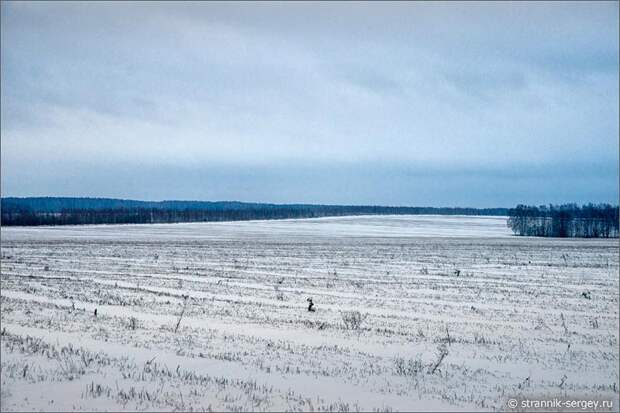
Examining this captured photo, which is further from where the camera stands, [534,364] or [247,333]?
[247,333]

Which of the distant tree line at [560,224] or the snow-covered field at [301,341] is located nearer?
the snow-covered field at [301,341]

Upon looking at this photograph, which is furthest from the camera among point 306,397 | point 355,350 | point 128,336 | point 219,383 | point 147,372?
point 128,336

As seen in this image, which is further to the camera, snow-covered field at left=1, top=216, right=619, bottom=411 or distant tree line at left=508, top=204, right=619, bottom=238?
distant tree line at left=508, top=204, right=619, bottom=238

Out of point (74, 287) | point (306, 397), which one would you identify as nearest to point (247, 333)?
point (306, 397)

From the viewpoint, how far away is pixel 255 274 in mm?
27359

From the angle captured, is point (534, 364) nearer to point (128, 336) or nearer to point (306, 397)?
point (306, 397)

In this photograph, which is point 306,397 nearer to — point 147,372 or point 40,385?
point 147,372

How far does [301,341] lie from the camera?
1278cm

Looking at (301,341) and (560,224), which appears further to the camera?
(560,224)

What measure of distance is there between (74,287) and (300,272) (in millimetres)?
11724

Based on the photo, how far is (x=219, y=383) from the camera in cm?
916

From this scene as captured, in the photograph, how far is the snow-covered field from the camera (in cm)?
867

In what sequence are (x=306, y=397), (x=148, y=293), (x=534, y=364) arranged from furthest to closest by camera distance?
(x=148, y=293) → (x=534, y=364) → (x=306, y=397)

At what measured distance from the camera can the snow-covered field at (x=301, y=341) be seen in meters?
8.67
